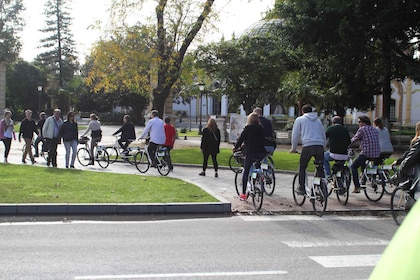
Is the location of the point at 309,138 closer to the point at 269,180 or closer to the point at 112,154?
the point at 269,180

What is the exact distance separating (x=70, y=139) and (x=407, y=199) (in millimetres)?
10334

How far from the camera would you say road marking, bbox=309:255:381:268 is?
581 cm

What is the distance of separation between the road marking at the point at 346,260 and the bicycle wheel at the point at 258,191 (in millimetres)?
3356

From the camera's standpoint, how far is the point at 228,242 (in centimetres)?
691

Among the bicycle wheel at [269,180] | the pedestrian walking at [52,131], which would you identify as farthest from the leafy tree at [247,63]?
the bicycle wheel at [269,180]

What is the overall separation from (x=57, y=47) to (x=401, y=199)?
78.8m

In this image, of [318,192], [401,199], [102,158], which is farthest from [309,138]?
[102,158]

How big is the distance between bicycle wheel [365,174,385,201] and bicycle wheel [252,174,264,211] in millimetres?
2807

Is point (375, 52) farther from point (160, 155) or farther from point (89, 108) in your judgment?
point (89, 108)

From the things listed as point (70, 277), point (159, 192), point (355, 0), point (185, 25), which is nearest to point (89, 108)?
point (185, 25)

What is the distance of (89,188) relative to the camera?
10.9 metres

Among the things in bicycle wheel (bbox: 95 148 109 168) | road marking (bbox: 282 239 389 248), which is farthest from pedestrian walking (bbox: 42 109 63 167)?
road marking (bbox: 282 239 389 248)

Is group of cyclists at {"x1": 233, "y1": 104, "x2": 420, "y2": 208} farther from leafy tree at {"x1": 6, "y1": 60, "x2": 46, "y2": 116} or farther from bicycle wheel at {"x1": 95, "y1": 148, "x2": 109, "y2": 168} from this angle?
leafy tree at {"x1": 6, "y1": 60, "x2": 46, "y2": 116}

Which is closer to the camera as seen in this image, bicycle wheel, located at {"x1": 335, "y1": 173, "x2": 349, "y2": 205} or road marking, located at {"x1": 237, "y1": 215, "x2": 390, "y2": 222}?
road marking, located at {"x1": 237, "y1": 215, "x2": 390, "y2": 222}
